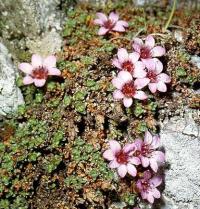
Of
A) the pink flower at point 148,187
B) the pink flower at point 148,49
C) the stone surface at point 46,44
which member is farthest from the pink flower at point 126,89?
the stone surface at point 46,44

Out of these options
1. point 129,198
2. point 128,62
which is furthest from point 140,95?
point 129,198

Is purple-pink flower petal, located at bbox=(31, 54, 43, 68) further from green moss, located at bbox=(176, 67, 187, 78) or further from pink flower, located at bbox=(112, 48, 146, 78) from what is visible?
green moss, located at bbox=(176, 67, 187, 78)

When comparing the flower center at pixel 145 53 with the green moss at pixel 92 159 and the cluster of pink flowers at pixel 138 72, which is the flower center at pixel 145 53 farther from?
the green moss at pixel 92 159

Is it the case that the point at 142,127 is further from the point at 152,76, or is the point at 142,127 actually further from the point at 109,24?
the point at 109,24

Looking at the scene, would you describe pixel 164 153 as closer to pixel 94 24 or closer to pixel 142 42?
pixel 142 42

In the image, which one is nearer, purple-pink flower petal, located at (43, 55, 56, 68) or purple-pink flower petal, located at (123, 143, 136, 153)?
purple-pink flower petal, located at (123, 143, 136, 153)

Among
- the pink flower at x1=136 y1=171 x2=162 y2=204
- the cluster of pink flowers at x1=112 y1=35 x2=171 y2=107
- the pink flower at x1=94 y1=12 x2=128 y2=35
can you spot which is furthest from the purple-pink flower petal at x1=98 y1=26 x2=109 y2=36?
the pink flower at x1=136 y1=171 x2=162 y2=204

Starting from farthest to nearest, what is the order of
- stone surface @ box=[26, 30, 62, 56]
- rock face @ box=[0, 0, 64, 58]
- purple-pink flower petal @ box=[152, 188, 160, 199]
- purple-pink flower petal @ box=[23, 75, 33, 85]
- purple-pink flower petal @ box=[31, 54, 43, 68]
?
1. stone surface @ box=[26, 30, 62, 56]
2. rock face @ box=[0, 0, 64, 58]
3. purple-pink flower petal @ box=[31, 54, 43, 68]
4. purple-pink flower petal @ box=[23, 75, 33, 85]
5. purple-pink flower petal @ box=[152, 188, 160, 199]
